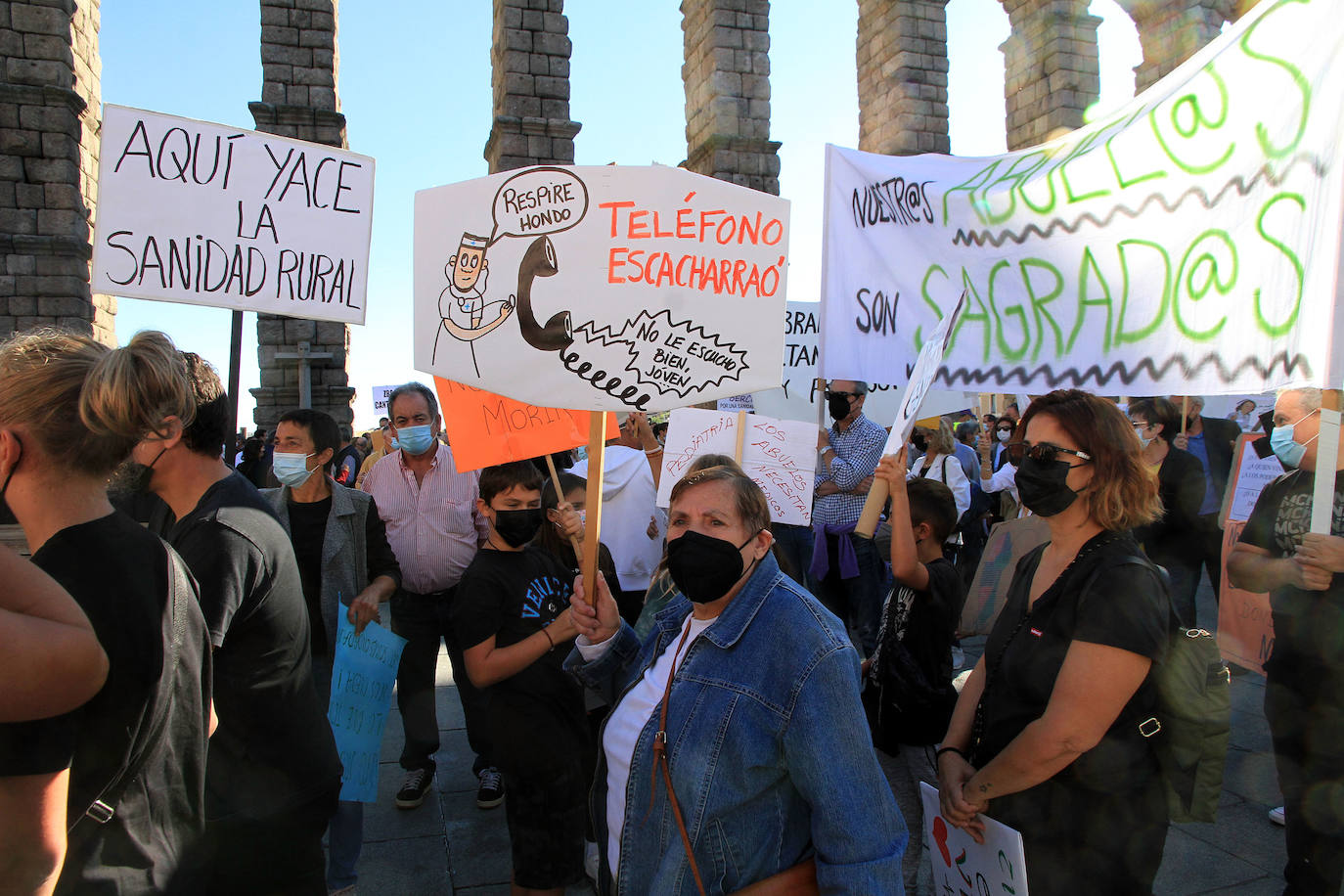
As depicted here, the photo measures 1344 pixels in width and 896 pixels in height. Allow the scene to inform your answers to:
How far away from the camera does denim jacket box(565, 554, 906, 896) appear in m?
1.63

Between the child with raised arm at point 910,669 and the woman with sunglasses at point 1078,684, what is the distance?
0.54m

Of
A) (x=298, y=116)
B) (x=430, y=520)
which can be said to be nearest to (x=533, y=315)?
(x=430, y=520)

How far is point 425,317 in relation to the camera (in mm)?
2701

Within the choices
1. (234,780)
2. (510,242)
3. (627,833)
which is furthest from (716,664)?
(510,242)

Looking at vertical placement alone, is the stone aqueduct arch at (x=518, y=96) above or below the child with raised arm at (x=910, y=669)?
above

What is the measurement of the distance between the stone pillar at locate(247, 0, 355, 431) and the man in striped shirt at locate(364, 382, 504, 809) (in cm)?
694

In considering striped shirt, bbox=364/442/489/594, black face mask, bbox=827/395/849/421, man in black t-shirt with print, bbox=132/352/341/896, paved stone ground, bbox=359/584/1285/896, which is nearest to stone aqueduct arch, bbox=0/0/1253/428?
striped shirt, bbox=364/442/489/594

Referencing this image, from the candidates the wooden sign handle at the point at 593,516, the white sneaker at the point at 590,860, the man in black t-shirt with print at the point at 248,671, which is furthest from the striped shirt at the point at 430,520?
the wooden sign handle at the point at 593,516

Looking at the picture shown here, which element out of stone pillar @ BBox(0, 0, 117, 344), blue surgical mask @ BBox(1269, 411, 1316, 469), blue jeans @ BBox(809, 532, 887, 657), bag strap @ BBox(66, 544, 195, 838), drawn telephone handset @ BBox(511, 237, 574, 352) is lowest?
blue jeans @ BBox(809, 532, 887, 657)

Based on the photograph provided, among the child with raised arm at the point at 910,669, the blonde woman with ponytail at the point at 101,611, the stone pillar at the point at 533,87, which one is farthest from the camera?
the stone pillar at the point at 533,87

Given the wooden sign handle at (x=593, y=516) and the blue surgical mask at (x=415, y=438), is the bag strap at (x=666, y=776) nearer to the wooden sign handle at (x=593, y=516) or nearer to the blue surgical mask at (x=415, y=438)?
the wooden sign handle at (x=593, y=516)

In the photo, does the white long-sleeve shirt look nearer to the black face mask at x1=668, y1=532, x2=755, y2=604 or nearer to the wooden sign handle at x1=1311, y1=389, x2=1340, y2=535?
the wooden sign handle at x1=1311, y1=389, x2=1340, y2=535

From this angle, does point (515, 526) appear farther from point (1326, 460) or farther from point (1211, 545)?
point (1211, 545)

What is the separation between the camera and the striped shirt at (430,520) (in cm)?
438
